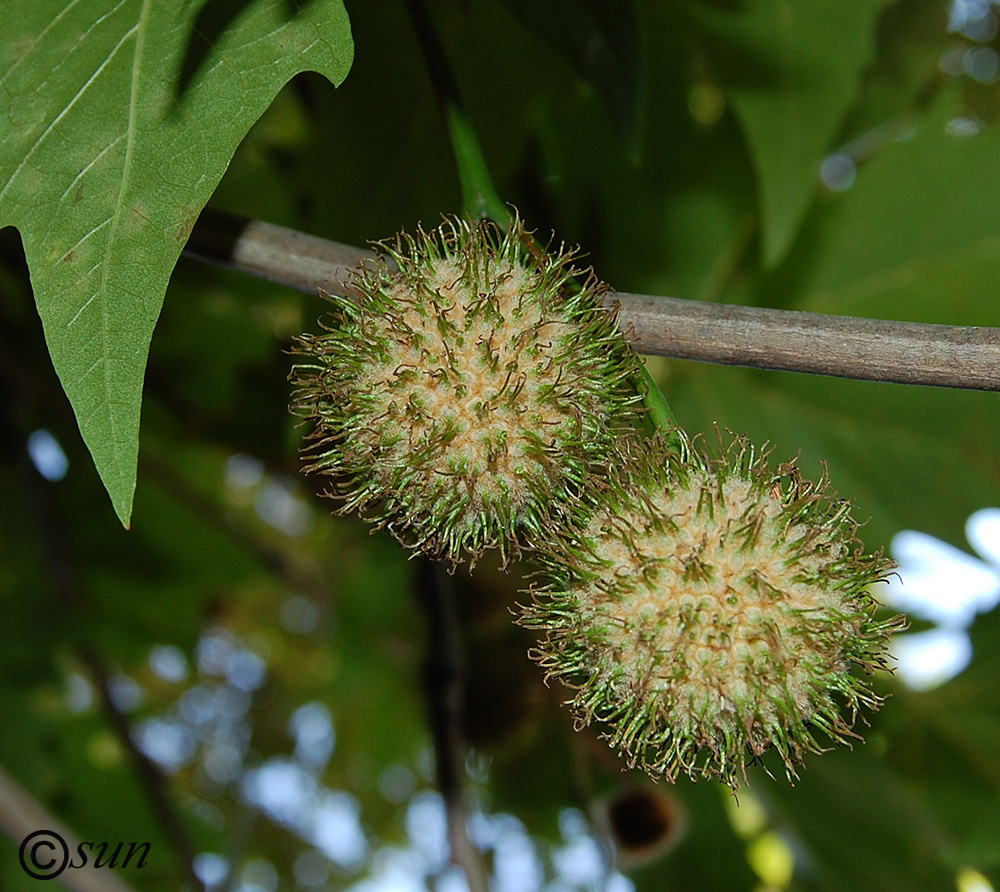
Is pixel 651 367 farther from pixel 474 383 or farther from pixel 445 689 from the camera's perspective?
pixel 474 383

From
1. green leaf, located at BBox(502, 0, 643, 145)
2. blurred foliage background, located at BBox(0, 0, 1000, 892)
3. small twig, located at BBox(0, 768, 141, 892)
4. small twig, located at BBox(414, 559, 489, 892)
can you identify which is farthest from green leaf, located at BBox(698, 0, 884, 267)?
small twig, located at BBox(0, 768, 141, 892)

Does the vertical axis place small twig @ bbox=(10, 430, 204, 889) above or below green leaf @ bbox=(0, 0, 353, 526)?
below

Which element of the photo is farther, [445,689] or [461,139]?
[445,689]

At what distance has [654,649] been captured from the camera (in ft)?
3.46

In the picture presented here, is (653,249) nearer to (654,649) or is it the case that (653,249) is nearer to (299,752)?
(654,649)

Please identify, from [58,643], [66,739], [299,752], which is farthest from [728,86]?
[299,752]

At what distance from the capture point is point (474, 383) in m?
1.10

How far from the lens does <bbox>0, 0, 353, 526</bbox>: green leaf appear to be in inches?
36.3

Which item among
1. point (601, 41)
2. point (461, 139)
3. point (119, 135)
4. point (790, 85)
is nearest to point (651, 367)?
point (790, 85)

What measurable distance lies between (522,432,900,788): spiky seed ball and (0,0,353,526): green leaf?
503mm

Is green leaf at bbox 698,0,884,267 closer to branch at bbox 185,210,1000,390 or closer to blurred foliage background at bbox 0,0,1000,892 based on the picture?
blurred foliage background at bbox 0,0,1000,892

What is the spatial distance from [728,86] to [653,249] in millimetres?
555

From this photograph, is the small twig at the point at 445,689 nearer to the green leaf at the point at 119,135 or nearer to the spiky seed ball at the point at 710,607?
the spiky seed ball at the point at 710,607

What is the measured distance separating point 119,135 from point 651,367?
5.81ft
